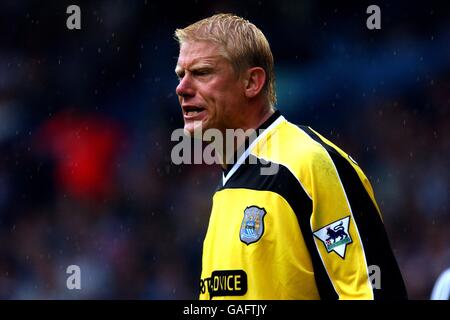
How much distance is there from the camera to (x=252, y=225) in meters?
3.13

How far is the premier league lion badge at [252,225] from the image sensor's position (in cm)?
311

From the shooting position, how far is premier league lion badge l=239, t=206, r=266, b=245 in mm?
3109

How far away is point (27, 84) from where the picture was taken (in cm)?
940

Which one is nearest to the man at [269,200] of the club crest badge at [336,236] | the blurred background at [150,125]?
the club crest badge at [336,236]

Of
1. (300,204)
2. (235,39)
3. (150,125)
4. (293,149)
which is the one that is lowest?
(300,204)

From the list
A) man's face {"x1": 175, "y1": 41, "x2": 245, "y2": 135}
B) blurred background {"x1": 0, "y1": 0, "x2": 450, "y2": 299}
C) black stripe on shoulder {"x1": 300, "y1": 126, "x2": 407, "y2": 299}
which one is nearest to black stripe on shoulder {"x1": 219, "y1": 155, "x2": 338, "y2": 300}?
black stripe on shoulder {"x1": 300, "y1": 126, "x2": 407, "y2": 299}

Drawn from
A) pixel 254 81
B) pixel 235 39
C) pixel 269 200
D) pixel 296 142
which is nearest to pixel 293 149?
pixel 296 142

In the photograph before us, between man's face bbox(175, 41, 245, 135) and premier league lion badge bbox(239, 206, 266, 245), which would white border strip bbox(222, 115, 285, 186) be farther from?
premier league lion badge bbox(239, 206, 266, 245)

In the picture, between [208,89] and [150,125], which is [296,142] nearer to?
[208,89]

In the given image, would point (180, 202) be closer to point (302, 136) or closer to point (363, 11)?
point (363, 11)

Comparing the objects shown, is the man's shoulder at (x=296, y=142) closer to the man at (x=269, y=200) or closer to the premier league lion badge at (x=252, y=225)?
the man at (x=269, y=200)

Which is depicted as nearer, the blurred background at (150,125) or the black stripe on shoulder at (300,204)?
the black stripe on shoulder at (300,204)

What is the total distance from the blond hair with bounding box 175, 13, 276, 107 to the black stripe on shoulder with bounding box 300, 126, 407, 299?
55 centimetres

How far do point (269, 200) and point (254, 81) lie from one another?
1.81 feet
